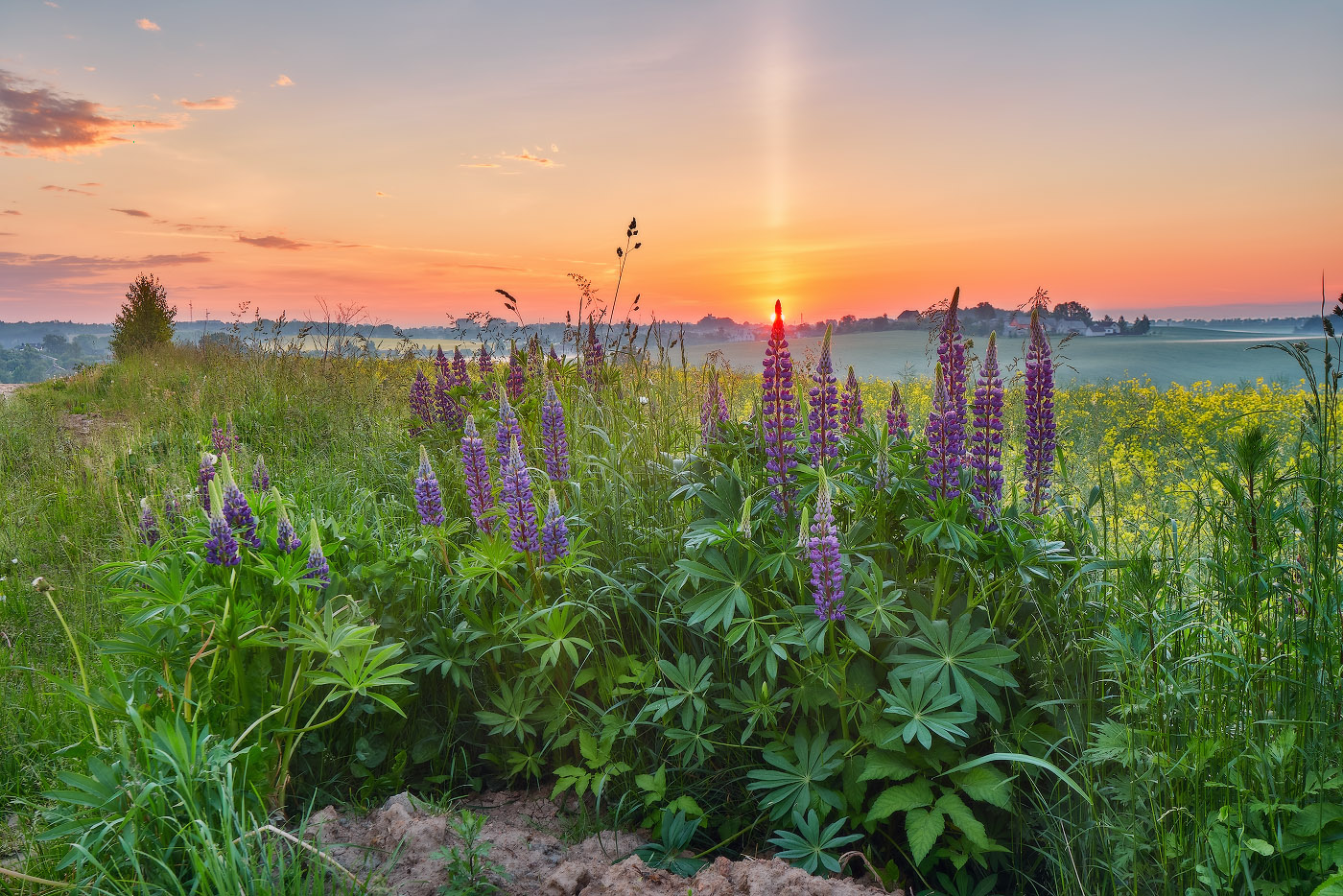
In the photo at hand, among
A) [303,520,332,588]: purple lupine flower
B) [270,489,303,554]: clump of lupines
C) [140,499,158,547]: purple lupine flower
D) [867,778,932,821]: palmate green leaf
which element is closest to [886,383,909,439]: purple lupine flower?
[867,778,932,821]: palmate green leaf

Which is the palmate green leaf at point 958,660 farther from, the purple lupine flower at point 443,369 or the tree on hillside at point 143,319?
the tree on hillside at point 143,319

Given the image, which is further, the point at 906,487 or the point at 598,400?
the point at 598,400

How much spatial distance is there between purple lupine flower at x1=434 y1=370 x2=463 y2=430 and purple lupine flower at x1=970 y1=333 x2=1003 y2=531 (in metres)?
3.67

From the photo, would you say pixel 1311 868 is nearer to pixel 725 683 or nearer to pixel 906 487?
pixel 906 487

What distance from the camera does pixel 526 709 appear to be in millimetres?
2680

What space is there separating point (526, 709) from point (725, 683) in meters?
0.74

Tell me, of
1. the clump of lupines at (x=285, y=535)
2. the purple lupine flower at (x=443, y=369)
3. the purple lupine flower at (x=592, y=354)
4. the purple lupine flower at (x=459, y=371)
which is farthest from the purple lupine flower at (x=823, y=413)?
the purple lupine flower at (x=443, y=369)

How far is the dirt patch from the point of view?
6.38 ft

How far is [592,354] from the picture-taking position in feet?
16.8

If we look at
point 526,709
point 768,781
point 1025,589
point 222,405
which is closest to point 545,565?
point 526,709

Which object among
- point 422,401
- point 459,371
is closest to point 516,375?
point 459,371

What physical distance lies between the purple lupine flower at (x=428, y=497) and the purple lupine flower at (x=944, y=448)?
1977 millimetres

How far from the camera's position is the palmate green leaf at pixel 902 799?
2.16 meters

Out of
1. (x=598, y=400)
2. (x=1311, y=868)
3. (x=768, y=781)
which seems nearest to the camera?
(x=1311, y=868)
